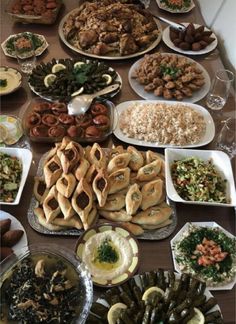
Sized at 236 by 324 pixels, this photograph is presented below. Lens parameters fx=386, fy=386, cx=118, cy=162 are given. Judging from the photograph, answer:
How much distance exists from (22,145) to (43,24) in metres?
1.07

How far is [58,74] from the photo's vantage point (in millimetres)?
2012

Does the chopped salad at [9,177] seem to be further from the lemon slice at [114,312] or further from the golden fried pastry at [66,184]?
the lemon slice at [114,312]

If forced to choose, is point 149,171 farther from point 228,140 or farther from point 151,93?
point 151,93

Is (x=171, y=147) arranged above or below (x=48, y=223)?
above

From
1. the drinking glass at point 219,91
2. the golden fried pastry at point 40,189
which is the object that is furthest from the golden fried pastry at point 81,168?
the drinking glass at point 219,91

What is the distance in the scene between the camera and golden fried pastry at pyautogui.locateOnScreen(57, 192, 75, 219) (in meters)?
1.43

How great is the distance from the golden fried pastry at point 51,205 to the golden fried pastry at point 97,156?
0.66 feet

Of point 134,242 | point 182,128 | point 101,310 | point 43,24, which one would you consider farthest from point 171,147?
point 43,24

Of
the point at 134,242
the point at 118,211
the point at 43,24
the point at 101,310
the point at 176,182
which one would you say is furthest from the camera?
the point at 43,24

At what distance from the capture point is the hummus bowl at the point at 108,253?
129cm

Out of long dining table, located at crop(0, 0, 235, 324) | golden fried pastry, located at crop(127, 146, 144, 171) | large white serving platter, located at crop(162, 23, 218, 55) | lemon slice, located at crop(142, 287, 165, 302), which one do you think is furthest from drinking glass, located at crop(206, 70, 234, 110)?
lemon slice, located at crop(142, 287, 165, 302)

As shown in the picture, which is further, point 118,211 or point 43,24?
point 43,24

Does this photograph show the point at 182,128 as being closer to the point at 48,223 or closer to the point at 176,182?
the point at 176,182

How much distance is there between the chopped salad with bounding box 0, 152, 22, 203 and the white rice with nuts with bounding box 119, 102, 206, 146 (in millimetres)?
521
